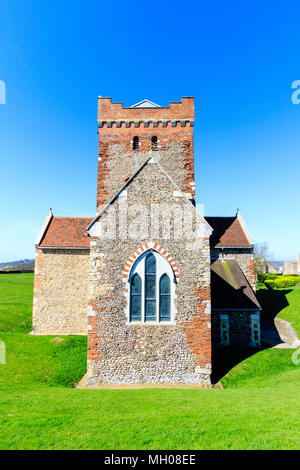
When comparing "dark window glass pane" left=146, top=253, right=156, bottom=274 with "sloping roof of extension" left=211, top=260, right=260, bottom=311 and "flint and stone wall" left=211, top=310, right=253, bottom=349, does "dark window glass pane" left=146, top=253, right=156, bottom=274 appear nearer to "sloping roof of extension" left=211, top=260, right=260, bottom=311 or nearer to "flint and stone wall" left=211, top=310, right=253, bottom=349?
"sloping roof of extension" left=211, top=260, right=260, bottom=311

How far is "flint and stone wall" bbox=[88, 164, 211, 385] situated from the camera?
12.4 m

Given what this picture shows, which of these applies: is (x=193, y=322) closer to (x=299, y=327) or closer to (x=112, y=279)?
(x=112, y=279)

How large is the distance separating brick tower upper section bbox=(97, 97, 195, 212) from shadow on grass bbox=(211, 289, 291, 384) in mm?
13208

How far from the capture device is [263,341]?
19.1 m

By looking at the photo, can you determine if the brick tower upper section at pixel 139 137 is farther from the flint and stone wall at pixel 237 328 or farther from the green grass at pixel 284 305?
the green grass at pixel 284 305

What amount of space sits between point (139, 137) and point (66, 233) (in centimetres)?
972

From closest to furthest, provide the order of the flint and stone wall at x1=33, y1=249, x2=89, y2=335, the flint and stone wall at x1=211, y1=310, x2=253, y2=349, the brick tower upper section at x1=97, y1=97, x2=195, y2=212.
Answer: the flint and stone wall at x1=211, y1=310, x2=253, y2=349 < the flint and stone wall at x1=33, y1=249, x2=89, y2=335 < the brick tower upper section at x1=97, y1=97, x2=195, y2=212

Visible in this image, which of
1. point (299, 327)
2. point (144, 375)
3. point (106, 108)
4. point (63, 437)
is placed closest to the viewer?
point (63, 437)

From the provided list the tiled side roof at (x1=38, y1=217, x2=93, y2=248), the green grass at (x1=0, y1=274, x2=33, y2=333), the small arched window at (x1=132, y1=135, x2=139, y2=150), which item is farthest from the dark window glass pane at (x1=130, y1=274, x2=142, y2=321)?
the green grass at (x1=0, y1=274, x2=33, y2=333)

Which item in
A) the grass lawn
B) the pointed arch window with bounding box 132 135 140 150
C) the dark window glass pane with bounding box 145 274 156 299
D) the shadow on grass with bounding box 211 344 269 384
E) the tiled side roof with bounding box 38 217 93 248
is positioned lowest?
the shadow on grass with bounding box 211 344 269 384

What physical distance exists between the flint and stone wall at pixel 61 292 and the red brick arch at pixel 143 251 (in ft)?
32.6

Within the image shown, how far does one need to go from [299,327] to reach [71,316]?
17233 mm
